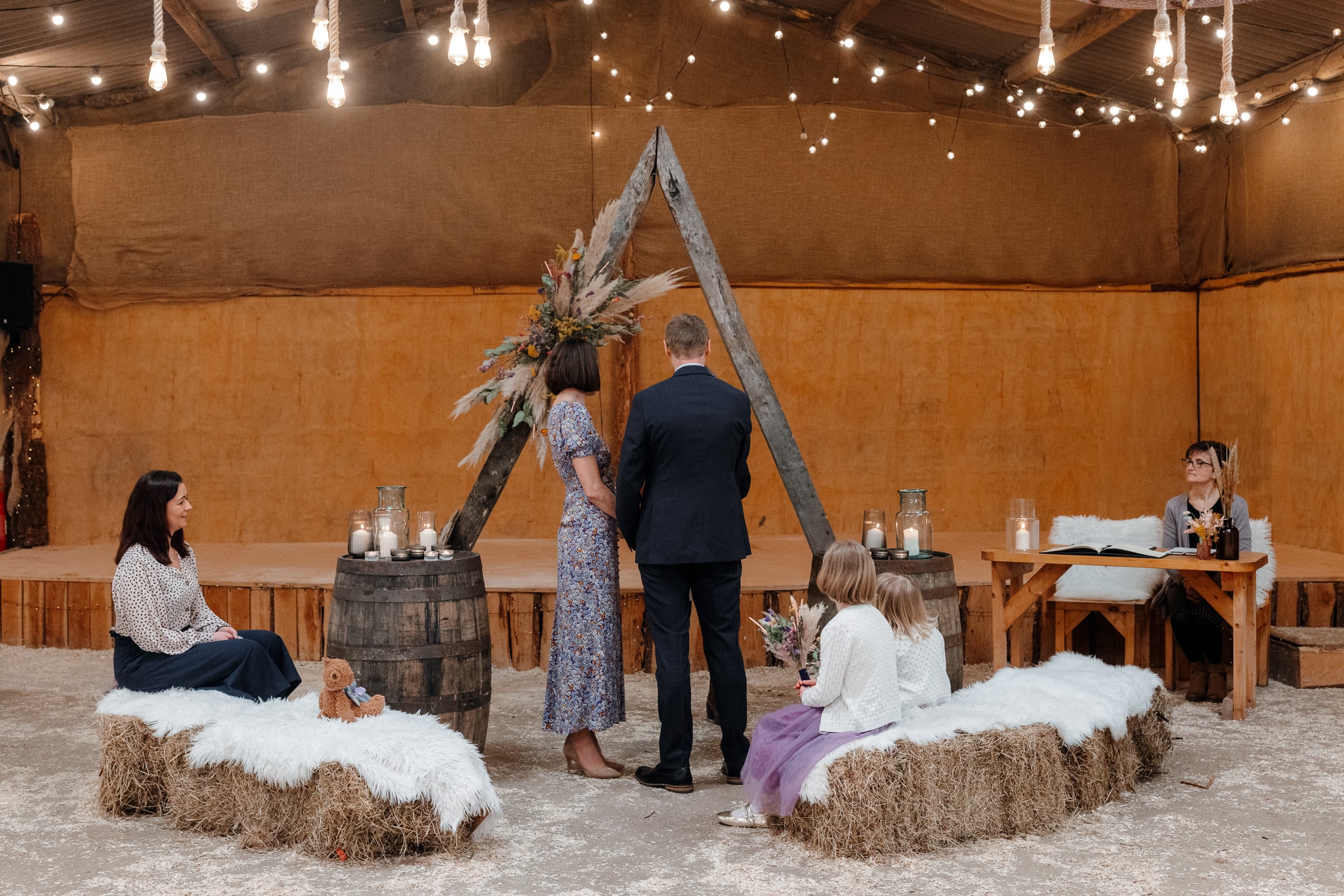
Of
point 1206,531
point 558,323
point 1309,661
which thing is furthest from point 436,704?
point 1309,661

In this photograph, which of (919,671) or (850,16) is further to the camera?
(850,16)

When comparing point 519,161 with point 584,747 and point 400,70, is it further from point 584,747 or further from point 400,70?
point 584,747

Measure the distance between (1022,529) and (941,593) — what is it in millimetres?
951

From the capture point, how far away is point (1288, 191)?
23.0 feet

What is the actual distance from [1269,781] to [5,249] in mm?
7616

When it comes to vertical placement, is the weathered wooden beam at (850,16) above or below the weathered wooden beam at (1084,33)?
above

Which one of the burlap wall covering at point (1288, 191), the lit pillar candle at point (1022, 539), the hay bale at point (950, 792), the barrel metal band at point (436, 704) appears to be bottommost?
the hay bale at point (950, 792)

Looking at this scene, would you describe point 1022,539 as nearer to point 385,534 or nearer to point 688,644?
point 688,644

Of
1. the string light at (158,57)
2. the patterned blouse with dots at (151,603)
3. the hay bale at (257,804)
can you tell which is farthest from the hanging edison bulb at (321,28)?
the hay bale at (257,804)

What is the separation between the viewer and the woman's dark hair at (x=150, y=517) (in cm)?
349

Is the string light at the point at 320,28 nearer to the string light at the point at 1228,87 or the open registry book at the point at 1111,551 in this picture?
the string light at the point at 1228,87

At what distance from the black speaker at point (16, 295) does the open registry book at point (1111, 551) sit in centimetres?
630

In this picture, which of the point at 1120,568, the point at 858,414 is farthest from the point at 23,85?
the point at 1120,568

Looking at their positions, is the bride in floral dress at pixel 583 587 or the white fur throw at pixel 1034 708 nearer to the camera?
the white fur throw at pixel 1034 708
